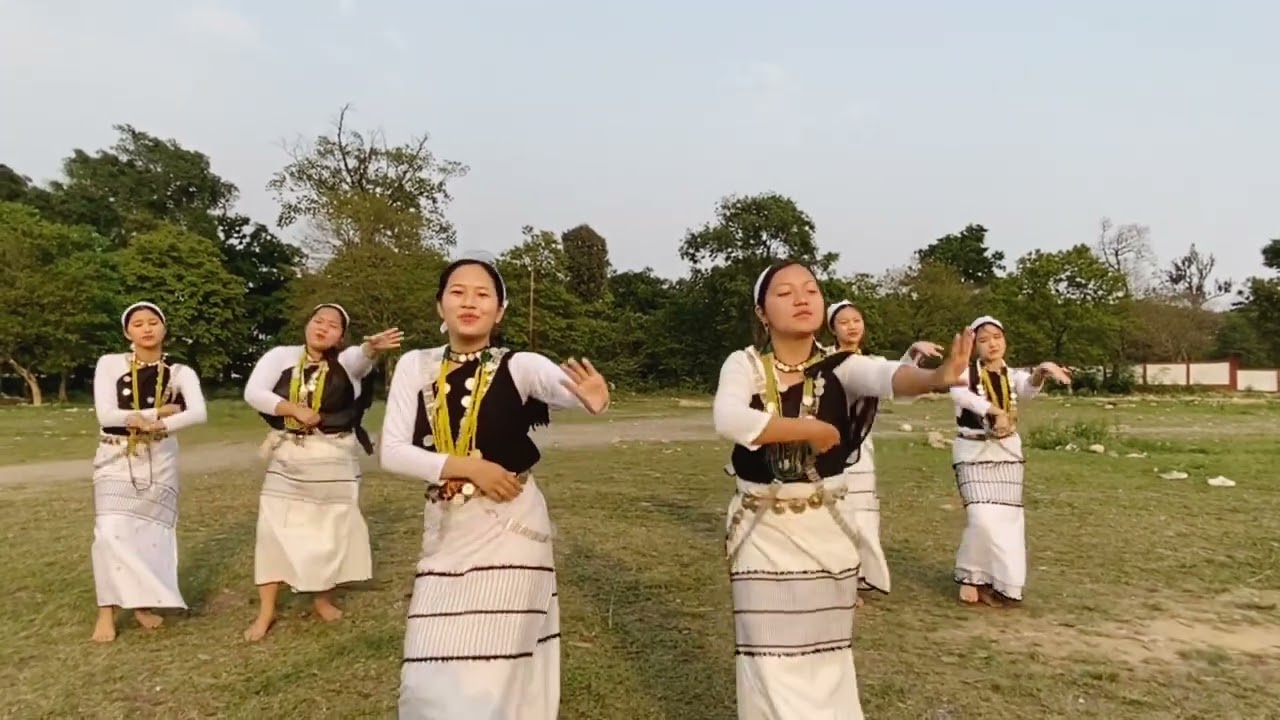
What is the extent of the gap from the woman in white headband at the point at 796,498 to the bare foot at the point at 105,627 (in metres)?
4.67

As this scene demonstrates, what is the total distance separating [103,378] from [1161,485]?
1292cm

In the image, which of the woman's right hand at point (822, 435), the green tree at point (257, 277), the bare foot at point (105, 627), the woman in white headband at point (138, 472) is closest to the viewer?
the woman's right hand at point (822, 435)

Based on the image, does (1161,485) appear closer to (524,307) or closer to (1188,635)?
(1188,635)

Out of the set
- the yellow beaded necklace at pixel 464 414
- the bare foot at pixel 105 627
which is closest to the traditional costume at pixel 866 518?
the yellow beaded necklace at pixel 464 414

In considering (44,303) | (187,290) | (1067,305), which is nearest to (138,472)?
(44,303)

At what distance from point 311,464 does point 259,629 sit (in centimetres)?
113

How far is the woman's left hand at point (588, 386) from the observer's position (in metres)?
3.38

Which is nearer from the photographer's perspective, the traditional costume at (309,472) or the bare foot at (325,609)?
the traditional costume at (309,472)

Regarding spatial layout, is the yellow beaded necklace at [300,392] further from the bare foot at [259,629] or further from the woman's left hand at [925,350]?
the woman's left hand at [925,350]

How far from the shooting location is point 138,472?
6422 millimetres

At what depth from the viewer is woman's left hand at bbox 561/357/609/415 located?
11.1 feet

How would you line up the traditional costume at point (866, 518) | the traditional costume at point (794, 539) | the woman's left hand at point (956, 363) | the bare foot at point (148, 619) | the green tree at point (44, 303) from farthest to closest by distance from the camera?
the green tree at point (44, 303) → the traditional costume at point (866, 518) → the bare foot at point (148, 619) → the traditional costume at point (794, 539) → the woman's left hand at point (956, 363)

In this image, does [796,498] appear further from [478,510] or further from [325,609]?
[325,609]

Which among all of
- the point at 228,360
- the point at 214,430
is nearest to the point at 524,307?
the point at 228,360
